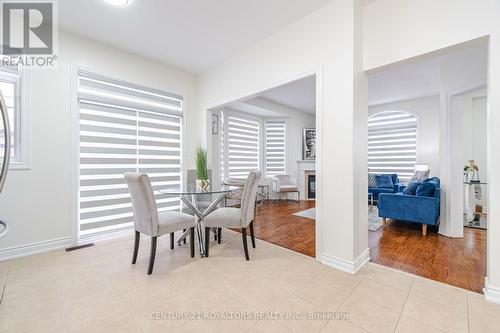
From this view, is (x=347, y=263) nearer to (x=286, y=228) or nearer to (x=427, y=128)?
(x=286, y=228)

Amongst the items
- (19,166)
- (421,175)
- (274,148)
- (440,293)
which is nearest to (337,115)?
(440,293)

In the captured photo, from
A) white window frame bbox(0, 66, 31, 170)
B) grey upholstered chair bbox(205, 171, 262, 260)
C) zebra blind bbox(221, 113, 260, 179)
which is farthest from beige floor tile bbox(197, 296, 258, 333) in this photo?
zebra blind bbox(221, 113, 260, 179)

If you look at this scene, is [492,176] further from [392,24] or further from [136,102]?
[136,102]

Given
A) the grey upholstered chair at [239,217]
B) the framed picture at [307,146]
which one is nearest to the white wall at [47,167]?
the grey upholstered chair at [239,217]

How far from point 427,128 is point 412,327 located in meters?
5.38

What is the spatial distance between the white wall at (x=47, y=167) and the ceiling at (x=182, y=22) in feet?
1.09

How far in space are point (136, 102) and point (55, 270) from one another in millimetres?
2314

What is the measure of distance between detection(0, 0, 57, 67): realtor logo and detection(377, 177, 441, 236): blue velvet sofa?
5007 millimetres

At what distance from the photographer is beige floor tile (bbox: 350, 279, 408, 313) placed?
1592mm

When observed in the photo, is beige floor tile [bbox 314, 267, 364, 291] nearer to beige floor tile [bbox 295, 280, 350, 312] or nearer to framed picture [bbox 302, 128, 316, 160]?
beige floor tile [bbox 295, 280, 350, 312]

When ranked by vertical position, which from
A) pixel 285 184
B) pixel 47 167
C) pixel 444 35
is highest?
pixel 444 35

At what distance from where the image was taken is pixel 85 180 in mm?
2865

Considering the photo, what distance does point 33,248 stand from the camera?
2469mm

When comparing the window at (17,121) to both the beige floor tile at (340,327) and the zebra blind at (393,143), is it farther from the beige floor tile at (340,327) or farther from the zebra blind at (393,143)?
the zebra blind at (393,143)
